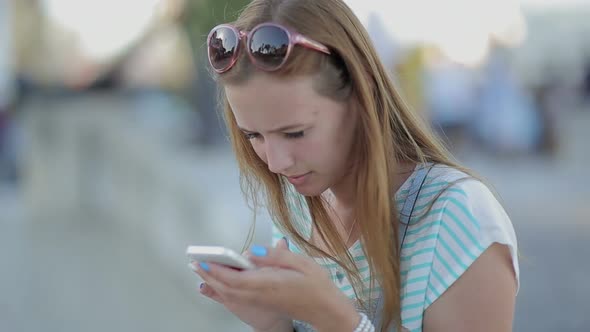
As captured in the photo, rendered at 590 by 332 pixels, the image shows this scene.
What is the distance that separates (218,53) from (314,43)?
0.21 metres

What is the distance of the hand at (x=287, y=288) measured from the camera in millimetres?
1523

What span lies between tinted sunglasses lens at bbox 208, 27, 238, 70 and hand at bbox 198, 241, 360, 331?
15.8 inches

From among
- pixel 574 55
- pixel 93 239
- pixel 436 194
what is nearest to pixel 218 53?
pixel 436 194

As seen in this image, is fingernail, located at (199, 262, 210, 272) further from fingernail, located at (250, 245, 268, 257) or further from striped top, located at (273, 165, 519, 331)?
striped top, located at (273, 165, 519, 331)

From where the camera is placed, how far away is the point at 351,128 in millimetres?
1724

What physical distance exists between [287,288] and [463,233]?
1.04 feet

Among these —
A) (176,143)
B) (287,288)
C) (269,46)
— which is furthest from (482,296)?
(176,143)

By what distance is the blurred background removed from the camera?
21.8 feet

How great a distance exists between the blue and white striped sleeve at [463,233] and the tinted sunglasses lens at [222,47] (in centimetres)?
48

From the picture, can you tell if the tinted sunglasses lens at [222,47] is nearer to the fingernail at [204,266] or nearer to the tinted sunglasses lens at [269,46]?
the tinted sunglasses lens at [269,46]

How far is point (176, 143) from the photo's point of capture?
11.0 meters

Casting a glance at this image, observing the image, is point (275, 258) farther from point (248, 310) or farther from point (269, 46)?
point (269, 46)

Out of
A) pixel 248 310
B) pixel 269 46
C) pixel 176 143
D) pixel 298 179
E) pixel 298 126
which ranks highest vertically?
pixel 269 46

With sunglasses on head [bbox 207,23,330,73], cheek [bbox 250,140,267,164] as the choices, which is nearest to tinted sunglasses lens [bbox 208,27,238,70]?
sunglasses on head [bbox 207,23,330,73]
